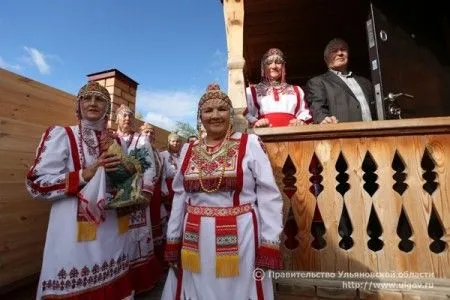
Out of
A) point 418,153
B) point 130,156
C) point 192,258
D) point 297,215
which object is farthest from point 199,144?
point 418,153

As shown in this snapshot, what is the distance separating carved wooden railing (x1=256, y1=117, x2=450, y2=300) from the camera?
8.02ft

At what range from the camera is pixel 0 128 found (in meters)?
2.96

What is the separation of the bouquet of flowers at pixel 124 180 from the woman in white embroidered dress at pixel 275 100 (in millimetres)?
1280

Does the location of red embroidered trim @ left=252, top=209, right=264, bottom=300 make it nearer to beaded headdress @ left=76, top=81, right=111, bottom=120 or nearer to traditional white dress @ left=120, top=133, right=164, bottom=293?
traditional white dress @ left=120, top=133, right=164, bottom=293

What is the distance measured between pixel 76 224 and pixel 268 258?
1.47 metres

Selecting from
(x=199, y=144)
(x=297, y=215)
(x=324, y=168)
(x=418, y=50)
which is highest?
(x=418, y=50)

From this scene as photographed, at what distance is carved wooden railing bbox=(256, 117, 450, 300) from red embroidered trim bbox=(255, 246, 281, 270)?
71cm

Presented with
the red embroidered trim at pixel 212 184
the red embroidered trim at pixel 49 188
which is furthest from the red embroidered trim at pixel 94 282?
the red embroidered trim at pixel 212 184

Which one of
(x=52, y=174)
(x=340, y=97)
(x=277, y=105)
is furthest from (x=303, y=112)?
(x=52, y=174)

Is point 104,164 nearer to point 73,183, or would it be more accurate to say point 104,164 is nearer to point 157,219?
point 73,183

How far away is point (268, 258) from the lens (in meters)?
1.96

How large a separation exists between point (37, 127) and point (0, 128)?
0.56 metres

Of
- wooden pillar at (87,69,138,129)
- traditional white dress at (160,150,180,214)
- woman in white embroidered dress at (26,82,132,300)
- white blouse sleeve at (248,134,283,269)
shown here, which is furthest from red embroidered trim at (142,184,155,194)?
wooden pillar at (87,69,138,129)

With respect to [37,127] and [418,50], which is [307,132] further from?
[37,127]
